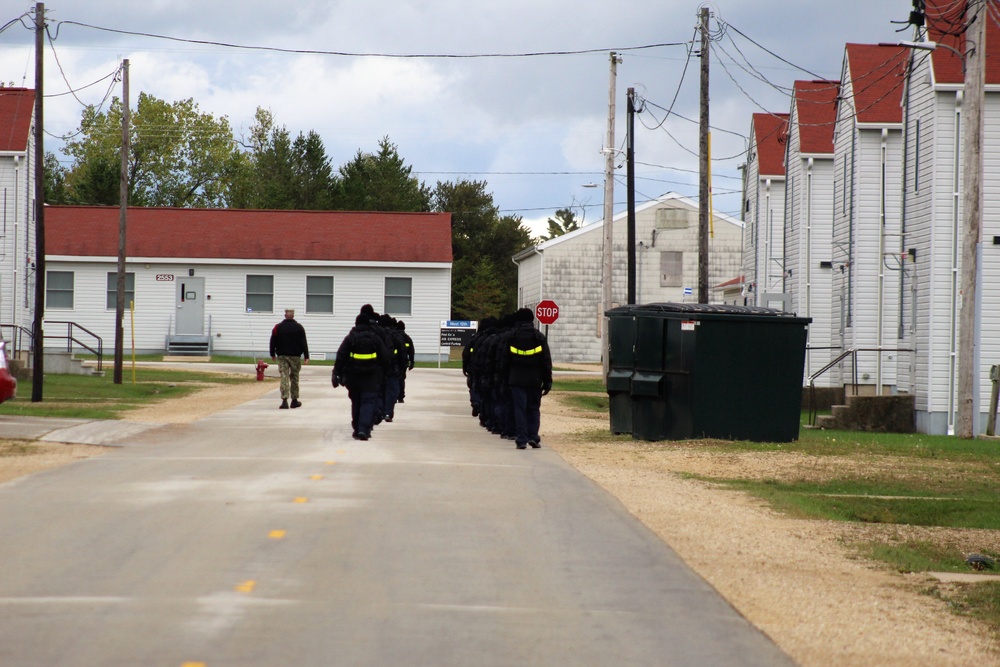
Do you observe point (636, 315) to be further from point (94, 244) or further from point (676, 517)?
point (94, 244)

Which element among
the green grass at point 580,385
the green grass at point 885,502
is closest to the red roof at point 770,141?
the green grass at point 580,385

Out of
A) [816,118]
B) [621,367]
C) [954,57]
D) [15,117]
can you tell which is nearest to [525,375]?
[621,367]

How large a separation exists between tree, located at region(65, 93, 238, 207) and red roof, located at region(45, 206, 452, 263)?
2631 cm

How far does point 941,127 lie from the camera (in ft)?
77.5

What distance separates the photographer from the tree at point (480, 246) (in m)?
70.9

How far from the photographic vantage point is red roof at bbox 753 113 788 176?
3791cm

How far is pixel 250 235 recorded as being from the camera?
46.7m

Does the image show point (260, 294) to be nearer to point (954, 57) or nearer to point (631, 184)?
point (631, 184)

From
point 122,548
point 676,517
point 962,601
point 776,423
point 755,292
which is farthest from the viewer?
point 755,292

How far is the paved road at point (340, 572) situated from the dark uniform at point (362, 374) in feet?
10.0

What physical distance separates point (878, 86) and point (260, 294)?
78.5 feet

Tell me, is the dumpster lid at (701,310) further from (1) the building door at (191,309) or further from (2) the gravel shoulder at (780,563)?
(1) the building door at (191,309)

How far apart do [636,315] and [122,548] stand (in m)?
11.3

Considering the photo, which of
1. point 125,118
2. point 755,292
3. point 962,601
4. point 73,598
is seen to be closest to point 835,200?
point 755,292
